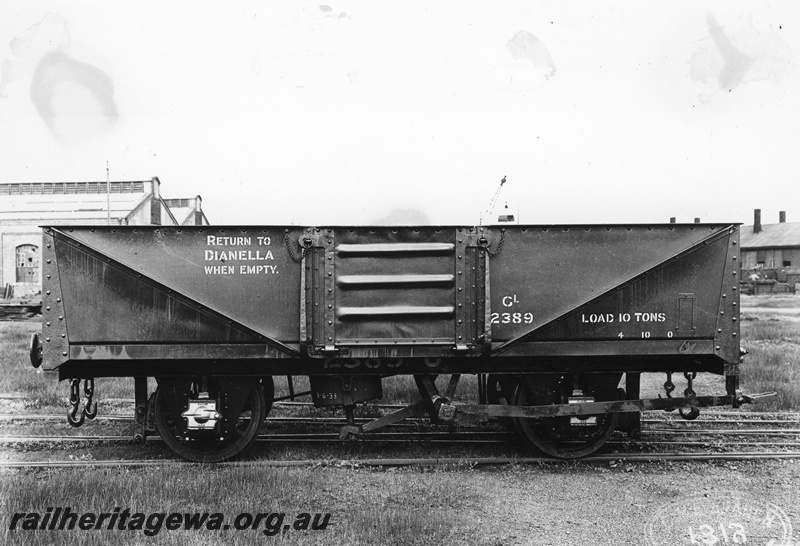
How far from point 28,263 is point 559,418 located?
28135 mm

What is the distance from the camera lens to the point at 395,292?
18.9ft

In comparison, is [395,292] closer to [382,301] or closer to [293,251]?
[382,301]

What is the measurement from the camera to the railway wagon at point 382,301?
5.71m

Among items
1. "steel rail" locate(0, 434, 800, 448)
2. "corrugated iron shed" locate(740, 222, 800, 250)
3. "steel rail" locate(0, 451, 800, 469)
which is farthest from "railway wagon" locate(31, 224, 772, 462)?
"corrugated iron shed" locate(740, 222, 800, 250)

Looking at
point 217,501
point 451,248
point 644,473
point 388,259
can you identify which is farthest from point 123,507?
point 644,473

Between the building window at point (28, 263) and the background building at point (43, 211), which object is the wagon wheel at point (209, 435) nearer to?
the background building at point (43, 211)

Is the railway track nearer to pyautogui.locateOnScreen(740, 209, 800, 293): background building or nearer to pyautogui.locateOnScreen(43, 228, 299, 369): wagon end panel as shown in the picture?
pyautogui.locateOnScreen(43, 228, 299, 369): wagon end panel

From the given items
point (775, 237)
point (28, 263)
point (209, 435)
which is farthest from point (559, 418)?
point (775, 237)

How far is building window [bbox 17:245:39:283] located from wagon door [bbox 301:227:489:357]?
25.5 m

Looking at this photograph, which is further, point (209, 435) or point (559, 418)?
point (559, 418)

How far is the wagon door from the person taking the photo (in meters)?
5.72

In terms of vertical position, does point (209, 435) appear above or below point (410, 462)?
above

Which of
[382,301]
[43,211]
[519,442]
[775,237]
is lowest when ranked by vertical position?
[519,442]

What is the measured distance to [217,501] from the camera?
4.98 m
